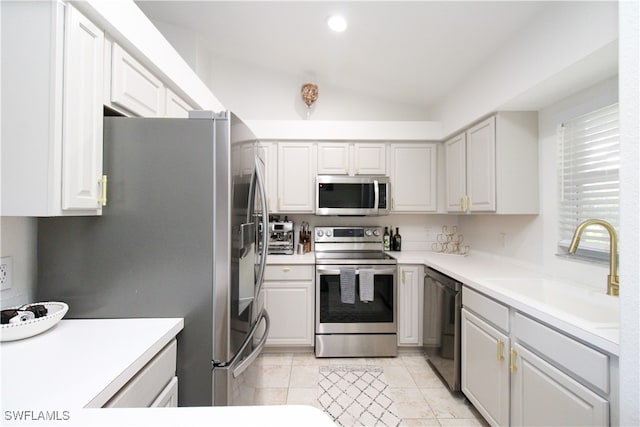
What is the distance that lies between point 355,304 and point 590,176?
1870mm

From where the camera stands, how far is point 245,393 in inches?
53.0

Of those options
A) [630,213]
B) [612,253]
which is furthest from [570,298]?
[630,213]

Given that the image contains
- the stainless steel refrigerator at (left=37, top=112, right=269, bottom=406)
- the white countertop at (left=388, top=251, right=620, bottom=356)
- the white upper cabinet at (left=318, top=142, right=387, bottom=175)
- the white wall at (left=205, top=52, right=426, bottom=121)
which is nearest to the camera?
the white countertop at (left=388, top=251, right=620, bottom=356)

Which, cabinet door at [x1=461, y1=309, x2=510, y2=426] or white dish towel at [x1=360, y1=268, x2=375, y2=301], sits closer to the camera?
cabinet door at [x1=461, y1=309, x2=510, y2=426]

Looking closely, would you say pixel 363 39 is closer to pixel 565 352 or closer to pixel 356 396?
pixel 565 352

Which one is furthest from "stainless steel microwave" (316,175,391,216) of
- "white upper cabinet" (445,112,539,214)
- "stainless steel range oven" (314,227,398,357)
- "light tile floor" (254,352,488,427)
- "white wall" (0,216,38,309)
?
"white wall" (0,216,38,309)

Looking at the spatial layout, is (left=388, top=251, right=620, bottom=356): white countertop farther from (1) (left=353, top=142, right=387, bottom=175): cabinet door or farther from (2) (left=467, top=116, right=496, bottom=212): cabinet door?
(1) (left=353, top=142, right=387, bottom=175): cabinet door

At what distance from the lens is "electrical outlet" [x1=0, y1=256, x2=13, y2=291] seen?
3.35 ft

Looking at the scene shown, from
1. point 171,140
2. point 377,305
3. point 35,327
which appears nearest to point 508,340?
point 377,305

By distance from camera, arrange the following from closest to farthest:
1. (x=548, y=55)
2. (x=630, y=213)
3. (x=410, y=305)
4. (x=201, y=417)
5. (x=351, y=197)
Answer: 1. (x=201, y=417)
2. (x=630, y=213)
3. (x=548, y=55)
4. (x=410, y=305)
5. (x=351, y=197)

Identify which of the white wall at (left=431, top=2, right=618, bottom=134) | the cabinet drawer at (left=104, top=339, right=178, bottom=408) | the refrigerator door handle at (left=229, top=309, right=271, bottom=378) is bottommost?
the refrigerator door handle at (left=229, top=309, right=271, bottom=378)

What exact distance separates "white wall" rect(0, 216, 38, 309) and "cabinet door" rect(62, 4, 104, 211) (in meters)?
0.32

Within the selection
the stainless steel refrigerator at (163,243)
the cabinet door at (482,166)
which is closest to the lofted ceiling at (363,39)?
the cabinet door at (482,166)

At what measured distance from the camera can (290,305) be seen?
2512 mm
